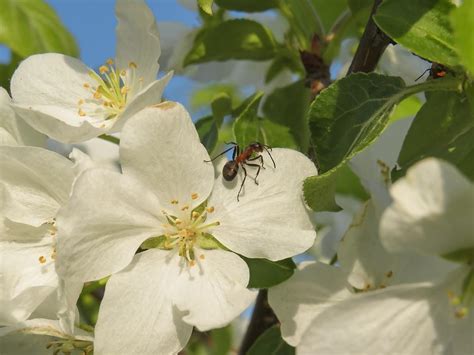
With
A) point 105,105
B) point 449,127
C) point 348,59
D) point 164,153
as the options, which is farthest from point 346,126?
point 348,59

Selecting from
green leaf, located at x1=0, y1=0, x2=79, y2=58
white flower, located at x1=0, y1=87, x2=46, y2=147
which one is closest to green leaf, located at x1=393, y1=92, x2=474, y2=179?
white flower, located at x1=0, y1=87, x2=46, y2=147

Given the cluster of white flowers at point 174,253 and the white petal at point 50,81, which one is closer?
the cluster of white flowers at point 174,253

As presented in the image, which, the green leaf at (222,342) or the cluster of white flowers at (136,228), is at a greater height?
the cluster of white flowers at (136,228)

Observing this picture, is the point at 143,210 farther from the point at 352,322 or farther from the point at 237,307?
the point at 352,322

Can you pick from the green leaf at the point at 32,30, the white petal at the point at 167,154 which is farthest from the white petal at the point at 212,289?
the green leaf at the point at 32,30

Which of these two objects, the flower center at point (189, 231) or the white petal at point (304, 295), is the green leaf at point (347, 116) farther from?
the flower center at point (189, 231)

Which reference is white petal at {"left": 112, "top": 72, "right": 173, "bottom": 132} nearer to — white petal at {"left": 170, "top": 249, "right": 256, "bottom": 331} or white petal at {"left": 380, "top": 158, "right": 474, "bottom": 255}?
white petal at {"left": 170, "top": 249, "right": 256, "bottom": 331}
